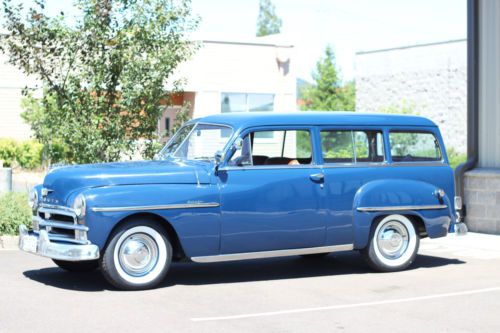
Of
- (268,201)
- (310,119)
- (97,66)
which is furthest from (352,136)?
(97,66)

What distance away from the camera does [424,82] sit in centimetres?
3872

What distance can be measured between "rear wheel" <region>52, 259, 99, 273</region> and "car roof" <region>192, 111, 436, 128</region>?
2158 millimetres

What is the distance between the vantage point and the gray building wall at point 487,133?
14969 millimetres

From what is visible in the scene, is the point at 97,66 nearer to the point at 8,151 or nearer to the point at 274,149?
the point at 274,149

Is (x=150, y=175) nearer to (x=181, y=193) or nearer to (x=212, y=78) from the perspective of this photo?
(x=181, y=193)

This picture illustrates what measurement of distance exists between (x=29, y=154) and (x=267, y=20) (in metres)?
62.9

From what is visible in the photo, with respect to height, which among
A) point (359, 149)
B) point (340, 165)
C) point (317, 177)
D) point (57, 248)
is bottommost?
point (57, 248)

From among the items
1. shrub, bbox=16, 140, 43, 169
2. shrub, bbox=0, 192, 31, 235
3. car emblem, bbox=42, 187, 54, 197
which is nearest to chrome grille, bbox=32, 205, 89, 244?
car emblem, bbox=42, 187, 54, 197

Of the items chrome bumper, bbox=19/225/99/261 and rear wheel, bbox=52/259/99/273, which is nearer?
chrome bumper, bbox=19/225/99/261

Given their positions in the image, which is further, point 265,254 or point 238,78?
point 238,78

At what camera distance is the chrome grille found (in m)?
9.10

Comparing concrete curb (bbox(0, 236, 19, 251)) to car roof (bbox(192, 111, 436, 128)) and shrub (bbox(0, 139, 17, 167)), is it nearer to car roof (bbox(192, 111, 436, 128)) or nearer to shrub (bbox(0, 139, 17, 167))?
car roof (bbox(192, 111, 436, 128))

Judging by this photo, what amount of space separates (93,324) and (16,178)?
2153 cm

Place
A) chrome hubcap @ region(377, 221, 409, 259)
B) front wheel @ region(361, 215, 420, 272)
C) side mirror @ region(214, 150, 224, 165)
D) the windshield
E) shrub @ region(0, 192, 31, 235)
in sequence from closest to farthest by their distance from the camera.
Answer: side mirror @ region(214, 150, 224, 165)
the windshield
front wheel @ region(361, 215, 420, 272)
chrome hubcap @ region(377, 221, 409, 259)
shrub @ region(0, 192, 31, 235)
